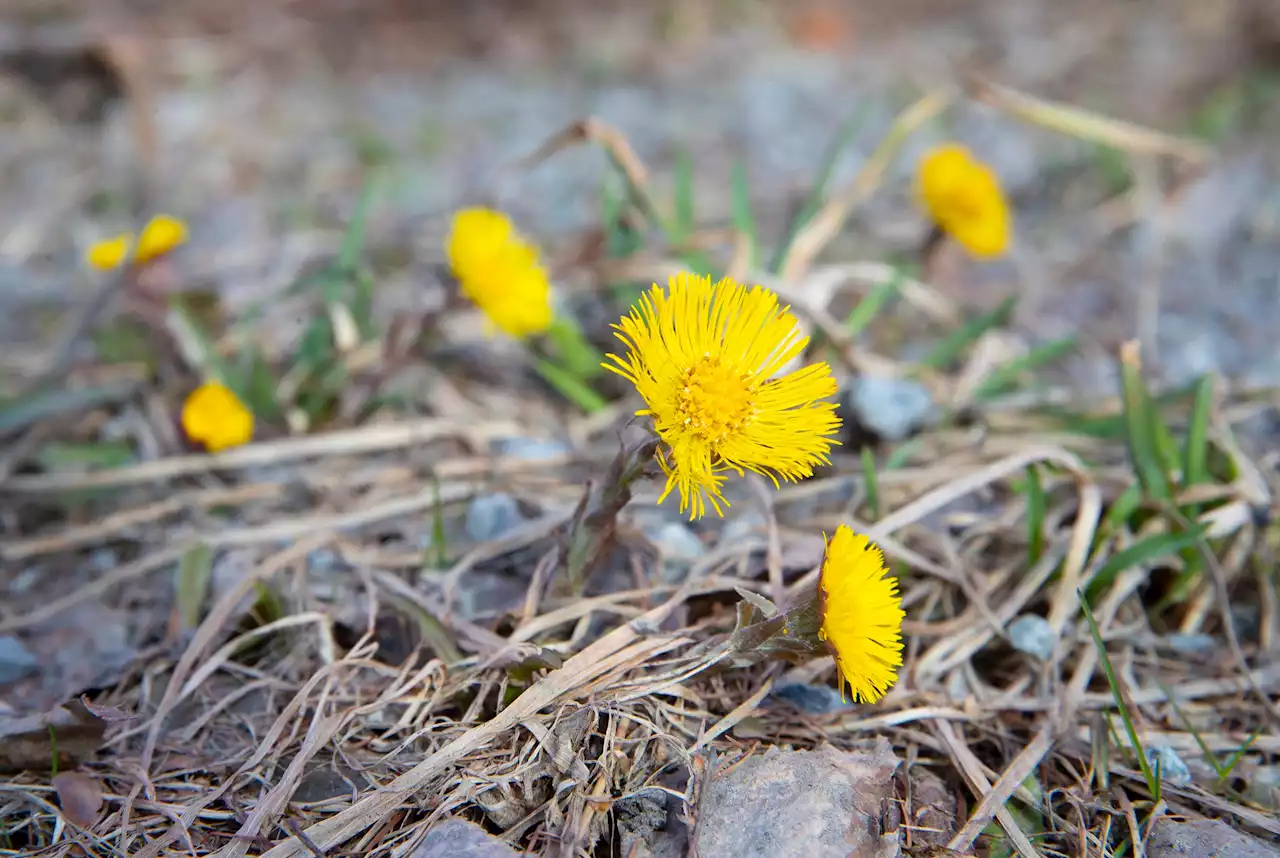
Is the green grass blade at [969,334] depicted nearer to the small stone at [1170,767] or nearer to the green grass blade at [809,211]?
the green grass blade at [809,211]

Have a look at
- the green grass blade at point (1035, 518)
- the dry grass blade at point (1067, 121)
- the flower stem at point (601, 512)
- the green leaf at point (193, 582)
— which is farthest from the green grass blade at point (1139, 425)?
the green leaf at point (193, 582)

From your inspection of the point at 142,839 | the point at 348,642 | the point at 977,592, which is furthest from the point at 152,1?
the point at 977,592

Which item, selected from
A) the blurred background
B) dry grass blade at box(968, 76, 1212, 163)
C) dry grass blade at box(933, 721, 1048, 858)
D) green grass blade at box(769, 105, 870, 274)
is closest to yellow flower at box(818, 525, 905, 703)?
dry grass blade at box(933, 721, 1048, 858)

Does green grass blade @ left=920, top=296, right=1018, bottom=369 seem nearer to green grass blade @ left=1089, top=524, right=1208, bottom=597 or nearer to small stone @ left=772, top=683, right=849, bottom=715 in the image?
green grass blade @ left=1089, top=524, right=1208, bottom=597

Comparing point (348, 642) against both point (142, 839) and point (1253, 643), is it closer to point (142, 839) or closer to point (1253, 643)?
point (142, 839)

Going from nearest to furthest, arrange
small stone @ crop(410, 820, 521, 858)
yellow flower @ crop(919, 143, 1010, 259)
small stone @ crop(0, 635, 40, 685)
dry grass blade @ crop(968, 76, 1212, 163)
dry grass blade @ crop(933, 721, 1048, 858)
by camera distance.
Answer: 1. small stone @ crop(410, 820, 521, 858)
2. dry grass blade @ crop(933, 721, 1048, 858)
3. small stone @ crop(0, 635, 40, 685)
4. yellow flower @ crop(919, 143, 1010, 259)
5. dry grass blade @ crop(968, 76, 1212, 163)
